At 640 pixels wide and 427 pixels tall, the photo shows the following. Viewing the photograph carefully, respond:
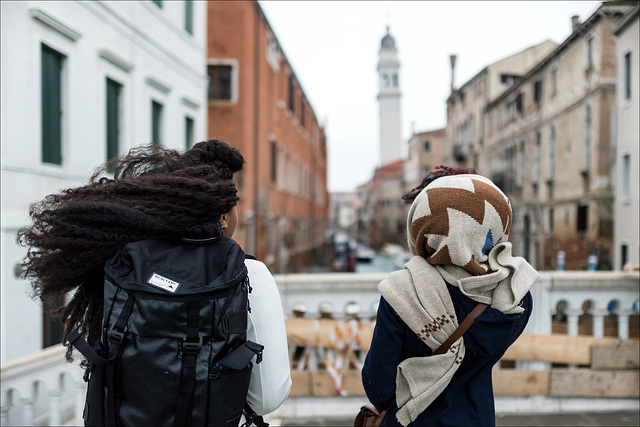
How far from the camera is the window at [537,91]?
690 inches

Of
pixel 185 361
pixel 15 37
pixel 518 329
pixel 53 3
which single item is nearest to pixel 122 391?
pixel 185 361

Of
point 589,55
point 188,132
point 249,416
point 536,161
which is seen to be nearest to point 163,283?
point 249,416

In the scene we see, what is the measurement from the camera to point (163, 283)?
1293 mm

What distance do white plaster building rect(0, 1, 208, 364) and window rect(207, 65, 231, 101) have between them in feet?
16.2

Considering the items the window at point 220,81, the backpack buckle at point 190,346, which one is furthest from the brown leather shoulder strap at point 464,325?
the window at point 220,81

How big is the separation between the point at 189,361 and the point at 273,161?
65.0 ft

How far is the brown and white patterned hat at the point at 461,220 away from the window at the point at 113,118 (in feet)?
24.4

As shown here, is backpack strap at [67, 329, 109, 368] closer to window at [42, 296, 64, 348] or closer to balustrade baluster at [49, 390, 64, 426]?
balustrade baluster at [49, 390, 64, 426]

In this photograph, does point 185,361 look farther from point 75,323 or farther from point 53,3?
point 53,3

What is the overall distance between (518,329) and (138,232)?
1361 millimetres

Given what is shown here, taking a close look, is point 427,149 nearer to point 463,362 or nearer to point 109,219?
point 463,362

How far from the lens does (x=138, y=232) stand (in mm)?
1393

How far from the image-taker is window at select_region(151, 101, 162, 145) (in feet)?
33.4

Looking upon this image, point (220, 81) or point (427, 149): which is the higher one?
point (427, 149)
